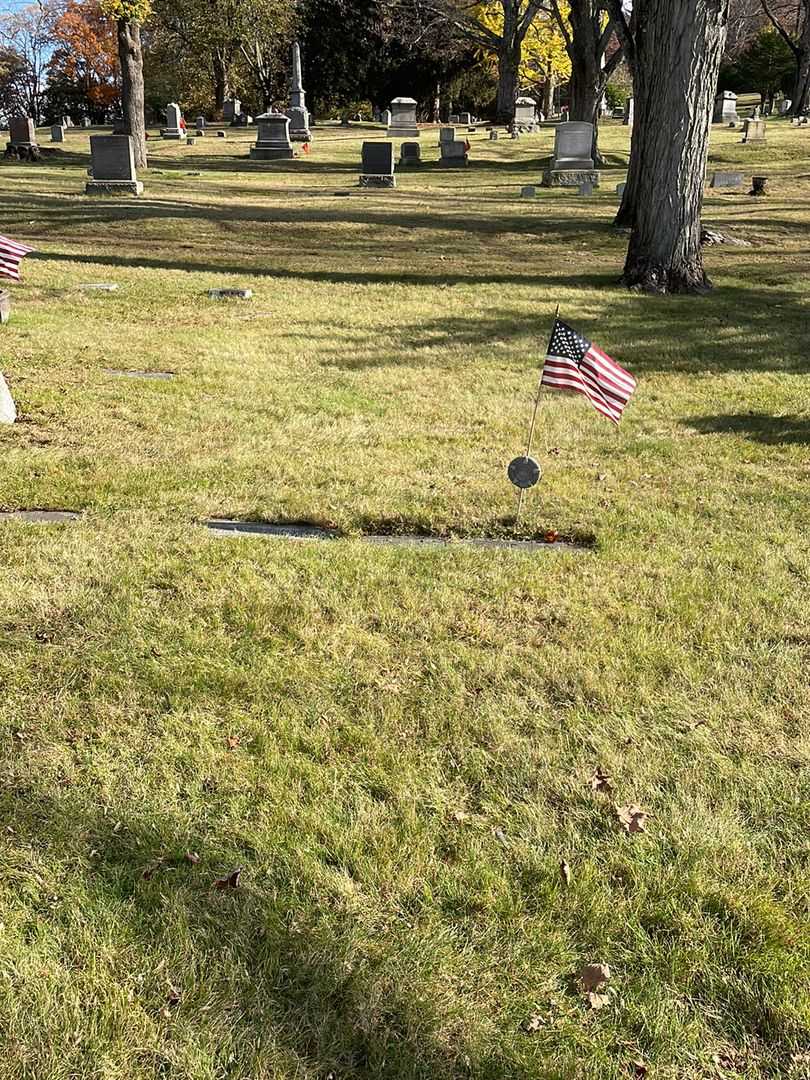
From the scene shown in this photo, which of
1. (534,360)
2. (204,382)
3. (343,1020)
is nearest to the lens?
(343,1020)

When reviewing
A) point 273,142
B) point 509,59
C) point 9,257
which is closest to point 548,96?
point 509,59

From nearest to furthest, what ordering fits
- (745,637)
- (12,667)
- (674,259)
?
(12,667) < (745,637) < (674,259)

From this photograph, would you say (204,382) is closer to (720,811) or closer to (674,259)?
(720,811)

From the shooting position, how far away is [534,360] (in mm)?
8766

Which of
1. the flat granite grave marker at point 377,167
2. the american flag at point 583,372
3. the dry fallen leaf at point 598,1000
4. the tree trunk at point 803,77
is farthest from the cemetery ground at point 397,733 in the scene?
the tree trunk at point 803,77

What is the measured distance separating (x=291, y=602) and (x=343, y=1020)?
2200mm

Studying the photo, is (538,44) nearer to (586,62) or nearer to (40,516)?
(586,62)

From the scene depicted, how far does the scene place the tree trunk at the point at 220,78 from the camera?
51.8 m

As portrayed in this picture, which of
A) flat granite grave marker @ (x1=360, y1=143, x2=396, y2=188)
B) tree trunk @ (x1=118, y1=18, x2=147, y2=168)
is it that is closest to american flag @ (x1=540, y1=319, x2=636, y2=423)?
tree trunk @ (x1=118, y1=18, x2=147, y2=168)

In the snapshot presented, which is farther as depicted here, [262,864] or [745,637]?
[745,637]

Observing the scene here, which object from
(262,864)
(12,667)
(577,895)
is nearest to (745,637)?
(577,895)

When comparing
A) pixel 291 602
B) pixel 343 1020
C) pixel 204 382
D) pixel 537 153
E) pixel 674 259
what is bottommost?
pixel 343 1020

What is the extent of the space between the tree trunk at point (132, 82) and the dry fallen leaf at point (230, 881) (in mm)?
24304

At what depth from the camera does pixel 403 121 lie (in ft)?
136
